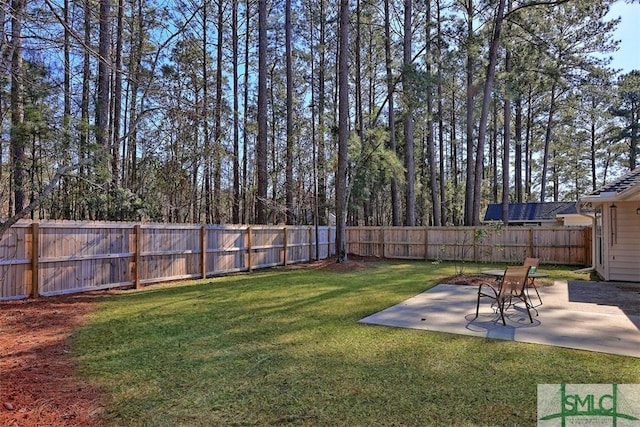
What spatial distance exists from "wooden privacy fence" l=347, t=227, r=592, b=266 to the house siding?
116 inches

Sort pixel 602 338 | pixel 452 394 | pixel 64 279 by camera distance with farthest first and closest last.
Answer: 1. pixel 64 279
2. pixel 602 338
3. pixel 452 394

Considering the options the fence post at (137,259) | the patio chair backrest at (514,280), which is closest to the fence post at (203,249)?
the fence post at (137,259)

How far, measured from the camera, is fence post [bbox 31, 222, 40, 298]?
6.89 m

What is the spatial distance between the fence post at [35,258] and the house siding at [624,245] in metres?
12.4

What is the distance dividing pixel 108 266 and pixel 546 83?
18.3 m

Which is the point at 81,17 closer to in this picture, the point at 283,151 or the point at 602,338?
the point at 602,338

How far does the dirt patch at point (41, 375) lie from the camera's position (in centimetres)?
271

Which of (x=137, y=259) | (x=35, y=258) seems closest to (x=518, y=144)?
(x=137, y=259)

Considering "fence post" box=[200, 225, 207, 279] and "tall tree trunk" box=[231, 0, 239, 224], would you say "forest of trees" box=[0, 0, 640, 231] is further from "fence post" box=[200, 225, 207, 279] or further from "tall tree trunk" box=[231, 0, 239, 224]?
"fence post" box=[200, 225, 207, 279]

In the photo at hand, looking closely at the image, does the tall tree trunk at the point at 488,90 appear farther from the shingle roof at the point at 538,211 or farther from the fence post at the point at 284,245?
the shingle roof at the point at 538,211

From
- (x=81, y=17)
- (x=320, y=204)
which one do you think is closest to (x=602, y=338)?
(x=81, y=17)

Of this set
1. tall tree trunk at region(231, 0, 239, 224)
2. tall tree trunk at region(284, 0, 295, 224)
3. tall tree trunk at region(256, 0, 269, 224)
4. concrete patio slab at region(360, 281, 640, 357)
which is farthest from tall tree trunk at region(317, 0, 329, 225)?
concrete patio slab at region(360, 281, 640, 357)

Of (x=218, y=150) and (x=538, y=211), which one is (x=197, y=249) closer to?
(x=218, y=150)

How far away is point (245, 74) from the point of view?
62.3 feet
